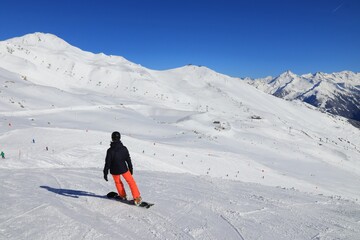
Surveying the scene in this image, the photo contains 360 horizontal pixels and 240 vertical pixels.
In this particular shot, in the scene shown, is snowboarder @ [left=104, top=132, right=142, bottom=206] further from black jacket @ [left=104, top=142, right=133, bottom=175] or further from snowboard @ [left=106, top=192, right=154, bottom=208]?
snowboard @ [left=106, top=192, right=154, bottom=208]

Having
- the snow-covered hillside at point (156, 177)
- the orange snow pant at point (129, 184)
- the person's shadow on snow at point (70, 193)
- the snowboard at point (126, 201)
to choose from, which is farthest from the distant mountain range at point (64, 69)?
the orange snow pant at point (129, 184)

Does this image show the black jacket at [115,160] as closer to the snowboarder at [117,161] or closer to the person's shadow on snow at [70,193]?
the snowboarder at [117,161]

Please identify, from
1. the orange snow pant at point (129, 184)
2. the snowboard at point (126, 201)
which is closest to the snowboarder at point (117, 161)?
the orange snow pant at point (129, 184)

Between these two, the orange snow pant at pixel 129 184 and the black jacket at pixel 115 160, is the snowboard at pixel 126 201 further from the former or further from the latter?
the black jacket at pixel 115 160

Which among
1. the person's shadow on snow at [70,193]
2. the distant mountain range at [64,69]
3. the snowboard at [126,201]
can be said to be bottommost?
the person's shadow on snow at [70,193]

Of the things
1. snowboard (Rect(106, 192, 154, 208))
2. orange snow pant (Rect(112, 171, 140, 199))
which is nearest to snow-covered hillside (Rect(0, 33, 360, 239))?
snowboard (Rect(106, 192, 154, 208))

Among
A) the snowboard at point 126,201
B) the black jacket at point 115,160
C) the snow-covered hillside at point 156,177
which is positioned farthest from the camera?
the black jacket at point 115,160

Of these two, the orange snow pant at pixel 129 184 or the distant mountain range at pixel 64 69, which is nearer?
the orange snow pant at pixel 129 184

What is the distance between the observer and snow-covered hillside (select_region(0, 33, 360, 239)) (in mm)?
7629

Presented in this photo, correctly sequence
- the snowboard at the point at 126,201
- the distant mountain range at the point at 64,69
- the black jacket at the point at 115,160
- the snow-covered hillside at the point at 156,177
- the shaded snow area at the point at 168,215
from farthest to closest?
the distant mountain range at the point at 64,69
the black jacket at the point at 115,160
the snowboard at the point at 126,201
the snow-covered hillside at the point at 156,177
the shaded snow area at the point at 168,215

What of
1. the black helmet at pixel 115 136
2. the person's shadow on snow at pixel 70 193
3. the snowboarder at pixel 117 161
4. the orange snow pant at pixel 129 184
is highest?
the black helmet at pixel 115 136

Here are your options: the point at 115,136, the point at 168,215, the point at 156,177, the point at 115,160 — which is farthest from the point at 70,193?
the point at 156,177

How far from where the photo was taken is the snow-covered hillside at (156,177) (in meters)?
7.63

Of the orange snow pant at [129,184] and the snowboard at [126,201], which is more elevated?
the orange snow pant at [129,184]
